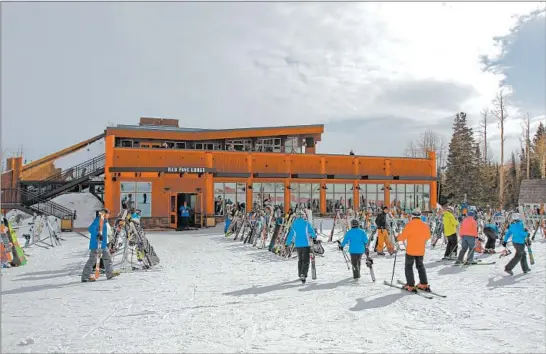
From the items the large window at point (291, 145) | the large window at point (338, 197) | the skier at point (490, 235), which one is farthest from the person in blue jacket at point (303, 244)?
the large window at point (291, 145)

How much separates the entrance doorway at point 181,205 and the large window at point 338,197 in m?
11.2

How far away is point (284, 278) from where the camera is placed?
10.4 m

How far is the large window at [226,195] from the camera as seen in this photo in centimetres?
3017

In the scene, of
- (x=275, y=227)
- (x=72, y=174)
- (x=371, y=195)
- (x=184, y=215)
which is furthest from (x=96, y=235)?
(x=371, y=195)

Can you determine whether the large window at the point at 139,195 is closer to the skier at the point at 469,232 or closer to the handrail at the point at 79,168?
the handrail at the point at 79,168

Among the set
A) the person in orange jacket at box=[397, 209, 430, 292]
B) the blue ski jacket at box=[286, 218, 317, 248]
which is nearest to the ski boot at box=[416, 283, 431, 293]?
the person in orange jacket at box=[397, 209, 430, 292]

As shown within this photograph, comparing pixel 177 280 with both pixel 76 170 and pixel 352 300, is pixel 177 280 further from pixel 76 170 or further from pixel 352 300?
pixel 76 170

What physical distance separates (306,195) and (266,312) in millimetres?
26668

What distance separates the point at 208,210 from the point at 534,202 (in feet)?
112

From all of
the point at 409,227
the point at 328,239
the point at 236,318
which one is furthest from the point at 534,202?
the point at 236,318

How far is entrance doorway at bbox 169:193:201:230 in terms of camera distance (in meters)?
27.7

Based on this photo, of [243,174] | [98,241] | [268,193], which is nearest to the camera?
[98,241]

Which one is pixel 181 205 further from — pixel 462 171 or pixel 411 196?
pixel 462 171

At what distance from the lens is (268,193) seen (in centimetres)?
3219
